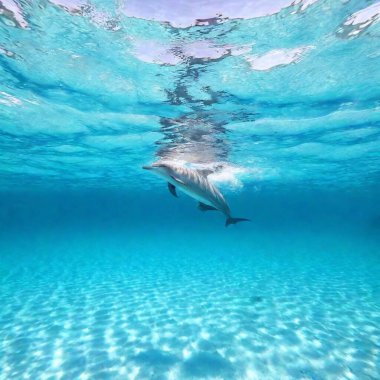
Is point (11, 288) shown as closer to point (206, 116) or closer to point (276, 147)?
point (206, 116)

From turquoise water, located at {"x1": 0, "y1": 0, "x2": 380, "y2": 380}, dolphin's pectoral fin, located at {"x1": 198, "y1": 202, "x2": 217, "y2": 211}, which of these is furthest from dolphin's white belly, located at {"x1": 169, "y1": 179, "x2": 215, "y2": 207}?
turquoise water, located at {"x1": 0, "y1": 0, "x2": 380, "y2": 380}

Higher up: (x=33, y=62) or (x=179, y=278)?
(x=33, y=62)

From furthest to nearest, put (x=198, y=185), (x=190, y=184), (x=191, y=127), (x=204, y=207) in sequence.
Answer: (x=191, y=127) < (x=204, y=207) < (x=198, y=185) < (x=190, y=184)

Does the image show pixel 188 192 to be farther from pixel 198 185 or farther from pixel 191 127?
pixel 191 127

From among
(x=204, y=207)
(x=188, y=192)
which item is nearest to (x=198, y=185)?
(x=188, y=192)

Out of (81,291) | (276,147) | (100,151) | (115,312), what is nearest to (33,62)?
(115,312)

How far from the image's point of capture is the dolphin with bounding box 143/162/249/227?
762cm

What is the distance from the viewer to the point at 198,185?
8680mm

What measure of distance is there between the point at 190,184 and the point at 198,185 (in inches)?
18.3

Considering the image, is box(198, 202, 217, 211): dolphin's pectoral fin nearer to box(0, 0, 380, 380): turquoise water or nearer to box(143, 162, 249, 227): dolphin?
box(143, 162, 249, 227): dolphin

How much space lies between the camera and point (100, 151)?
78.7 ft

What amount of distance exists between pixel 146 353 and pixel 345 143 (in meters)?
19.8

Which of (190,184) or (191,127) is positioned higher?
(191,127)

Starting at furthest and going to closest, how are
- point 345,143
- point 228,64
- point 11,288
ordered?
point 345,143, point 11,288, point 228,64
